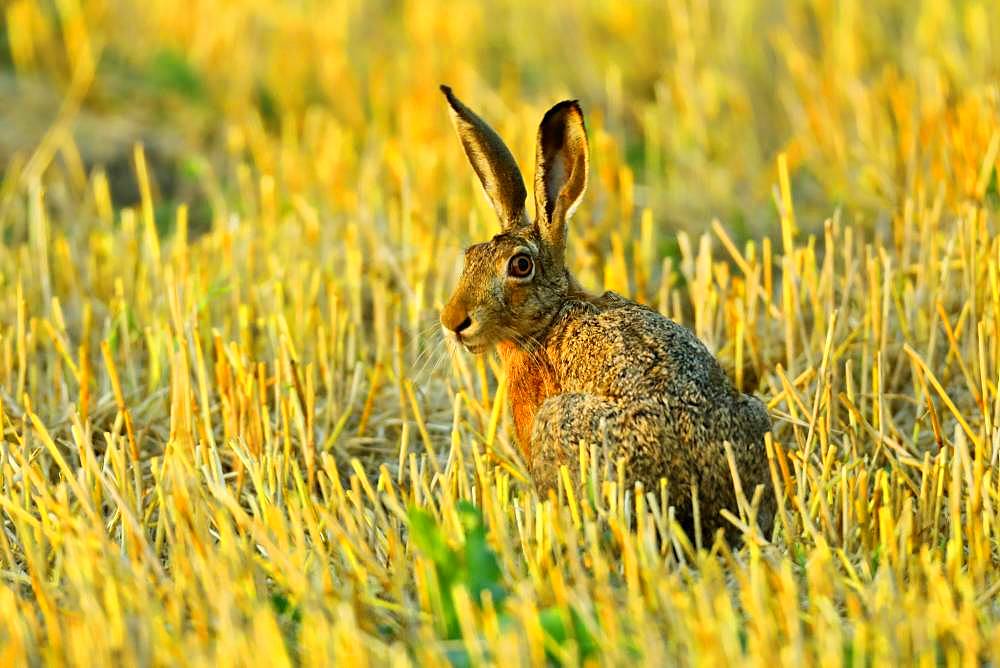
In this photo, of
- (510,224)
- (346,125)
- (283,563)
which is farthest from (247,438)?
(346,125)

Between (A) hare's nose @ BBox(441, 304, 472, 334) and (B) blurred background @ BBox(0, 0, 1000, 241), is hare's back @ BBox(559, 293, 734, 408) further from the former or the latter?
(B) blurred background @ BBox(0, 0, 1000, 241)

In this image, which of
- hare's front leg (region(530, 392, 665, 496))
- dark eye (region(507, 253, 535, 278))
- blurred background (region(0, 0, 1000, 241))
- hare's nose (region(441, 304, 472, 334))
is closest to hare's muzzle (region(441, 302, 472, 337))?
hare's nose (region(441, 304, 472, 334))

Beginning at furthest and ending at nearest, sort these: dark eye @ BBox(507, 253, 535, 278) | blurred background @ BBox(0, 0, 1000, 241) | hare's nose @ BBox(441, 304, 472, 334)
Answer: blurred background @ BBox(0, 0, 1000, 241) → dark eye @ BBox(507, 253, 535, 278) → hare's nose @ BBox(441, 304, 472, 334)

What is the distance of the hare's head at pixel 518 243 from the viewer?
13.5 feet

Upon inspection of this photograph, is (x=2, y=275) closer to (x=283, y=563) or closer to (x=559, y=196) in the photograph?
(x=559, y=196)

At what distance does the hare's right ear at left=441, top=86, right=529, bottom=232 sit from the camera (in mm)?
4273

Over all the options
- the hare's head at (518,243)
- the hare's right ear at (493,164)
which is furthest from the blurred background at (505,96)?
the hare's head at (518,243)

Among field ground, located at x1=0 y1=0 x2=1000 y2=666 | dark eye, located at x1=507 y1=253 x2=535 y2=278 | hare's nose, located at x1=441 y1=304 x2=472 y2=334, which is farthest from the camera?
dark eye, located at x1=507 y1=253 x2=535 y2=278

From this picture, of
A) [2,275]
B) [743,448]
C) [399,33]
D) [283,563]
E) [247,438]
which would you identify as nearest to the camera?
[283,563]

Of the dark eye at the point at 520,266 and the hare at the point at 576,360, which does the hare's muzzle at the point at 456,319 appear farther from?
the dark eye at the point at 520,266

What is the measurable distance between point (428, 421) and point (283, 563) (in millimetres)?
1852

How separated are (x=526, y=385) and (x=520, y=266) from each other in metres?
0.35

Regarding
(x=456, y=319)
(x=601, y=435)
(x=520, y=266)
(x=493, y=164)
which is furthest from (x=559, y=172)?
(x=601, y=435)

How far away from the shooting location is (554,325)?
166 inches
